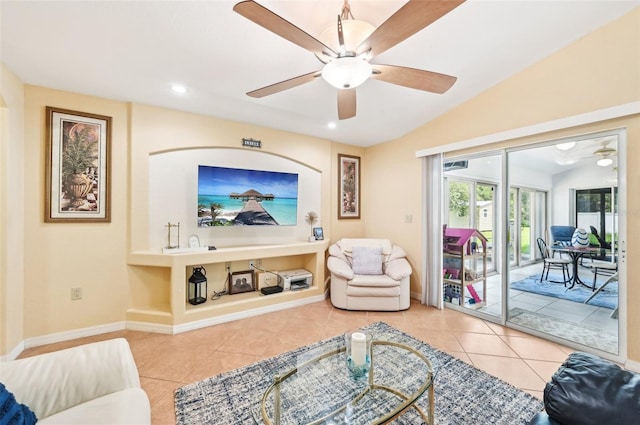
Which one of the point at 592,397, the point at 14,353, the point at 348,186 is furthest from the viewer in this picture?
the point at 348,186

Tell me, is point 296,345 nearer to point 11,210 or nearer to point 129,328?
point 129,328

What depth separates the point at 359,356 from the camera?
5.43 feet

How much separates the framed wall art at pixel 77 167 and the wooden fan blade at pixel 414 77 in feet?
9.57

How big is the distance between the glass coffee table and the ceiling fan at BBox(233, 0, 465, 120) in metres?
1.85

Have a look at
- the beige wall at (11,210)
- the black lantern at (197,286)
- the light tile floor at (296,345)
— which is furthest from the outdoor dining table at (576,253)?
the beige wall at (11,210)

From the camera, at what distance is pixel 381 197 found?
456 cm

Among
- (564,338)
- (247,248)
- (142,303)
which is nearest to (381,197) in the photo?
(247,248)

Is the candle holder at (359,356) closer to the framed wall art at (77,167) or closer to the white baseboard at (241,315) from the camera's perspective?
the white baseboard at (241,315)

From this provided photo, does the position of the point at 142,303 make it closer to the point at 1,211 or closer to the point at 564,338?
the point at 1,211

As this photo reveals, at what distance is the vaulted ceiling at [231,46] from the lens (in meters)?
1.80

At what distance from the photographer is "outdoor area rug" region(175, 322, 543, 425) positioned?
1697 mm

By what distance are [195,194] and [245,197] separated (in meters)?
0.62

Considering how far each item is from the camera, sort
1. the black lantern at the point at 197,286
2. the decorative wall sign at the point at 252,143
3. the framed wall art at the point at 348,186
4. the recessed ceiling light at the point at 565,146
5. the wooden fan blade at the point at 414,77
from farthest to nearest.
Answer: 1. the framed wall art at the point at 348,186
2. the decorative wall sign at the point at 252,143
3. the black lantern at the point at 197,286
4. the recessed ceiling light at the point at 565,146
5. the wooden fan blade at the point at 414,77

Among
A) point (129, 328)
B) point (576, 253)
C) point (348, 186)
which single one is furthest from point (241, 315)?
point (576, 253)
